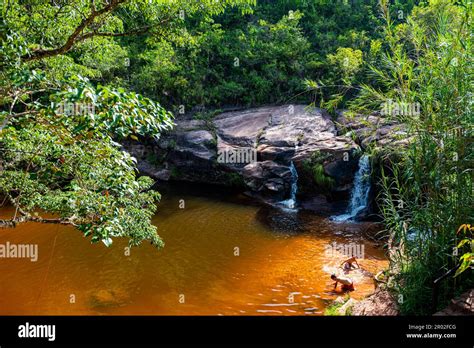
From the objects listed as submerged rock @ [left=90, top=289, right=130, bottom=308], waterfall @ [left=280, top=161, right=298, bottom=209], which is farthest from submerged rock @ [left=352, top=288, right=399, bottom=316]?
waterfall @ [left=280, top=161, right=298, bottom=209]

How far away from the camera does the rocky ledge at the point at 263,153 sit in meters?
13.8

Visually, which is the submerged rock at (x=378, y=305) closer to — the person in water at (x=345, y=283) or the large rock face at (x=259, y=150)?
the person in water at (x=345, y=283)

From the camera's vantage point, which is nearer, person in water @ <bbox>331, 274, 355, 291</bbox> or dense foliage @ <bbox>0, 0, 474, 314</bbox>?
dense foliage @ <bbox>0, 0, 474, 314</bbox>

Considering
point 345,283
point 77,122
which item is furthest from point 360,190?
point 77,122

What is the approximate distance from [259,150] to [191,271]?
809 centimetres

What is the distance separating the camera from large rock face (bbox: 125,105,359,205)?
13.9 metres

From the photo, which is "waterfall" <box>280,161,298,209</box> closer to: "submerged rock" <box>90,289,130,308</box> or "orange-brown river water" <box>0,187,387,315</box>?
"orange-brown river water" <box>0,187,387,315</box>

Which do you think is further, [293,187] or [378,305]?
[293,187]

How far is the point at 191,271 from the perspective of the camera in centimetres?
862

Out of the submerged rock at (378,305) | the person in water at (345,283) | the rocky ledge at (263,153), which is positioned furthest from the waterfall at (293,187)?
the submerged rock at (378,305)

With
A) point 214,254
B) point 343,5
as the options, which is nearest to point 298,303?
point 214,254

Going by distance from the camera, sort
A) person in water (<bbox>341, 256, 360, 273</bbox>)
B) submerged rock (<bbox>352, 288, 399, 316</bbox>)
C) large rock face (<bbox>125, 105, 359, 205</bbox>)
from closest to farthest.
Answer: submerged rock (<bbox>352, 288, 399, 316</bbox>), person in water (<bbox>341, 256, 360, 273</bbox>), large rock face (<bbox>125, 105, 359, 205</bbox>)

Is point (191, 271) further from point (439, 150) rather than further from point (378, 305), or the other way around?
point (439, 150)

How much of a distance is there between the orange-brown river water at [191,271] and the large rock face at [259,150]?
2702 millimetres
